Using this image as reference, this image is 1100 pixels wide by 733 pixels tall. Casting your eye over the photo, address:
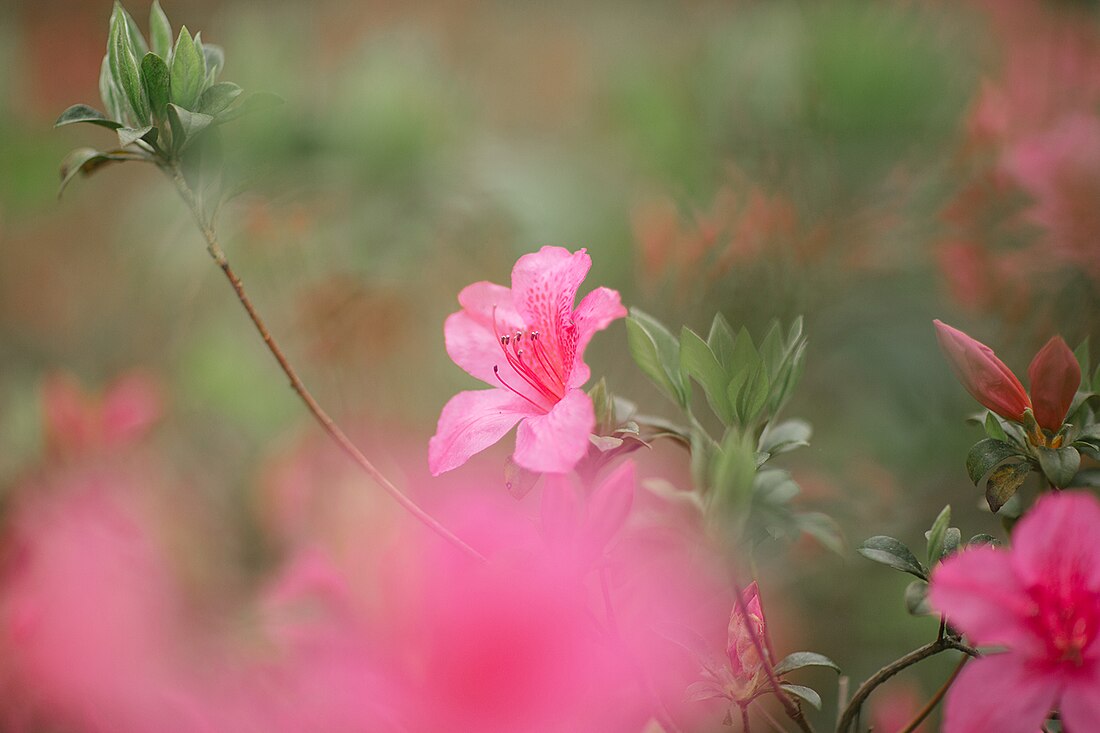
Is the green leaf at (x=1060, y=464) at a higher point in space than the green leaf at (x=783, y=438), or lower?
lower

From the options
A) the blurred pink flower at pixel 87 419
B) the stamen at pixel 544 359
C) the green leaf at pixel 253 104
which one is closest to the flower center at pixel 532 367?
the stamen at pixel 544 359

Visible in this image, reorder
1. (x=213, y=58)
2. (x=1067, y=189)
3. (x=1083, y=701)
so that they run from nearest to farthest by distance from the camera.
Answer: (x=1083, y=701)
(x=213, y=58)
(x=1067, y=189)

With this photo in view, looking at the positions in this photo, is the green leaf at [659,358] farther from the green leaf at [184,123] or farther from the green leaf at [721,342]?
the green leaf at [184,123]

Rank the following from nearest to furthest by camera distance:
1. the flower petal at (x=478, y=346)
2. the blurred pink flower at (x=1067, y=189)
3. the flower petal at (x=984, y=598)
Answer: the flower petal at (x=984, y=598) < the flower petal at (x=478, y=346) < the blurred pink flower at (x=1067, y=189)

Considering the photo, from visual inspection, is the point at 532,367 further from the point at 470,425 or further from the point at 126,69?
the point at 126,69

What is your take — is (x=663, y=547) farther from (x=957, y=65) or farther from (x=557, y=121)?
(x=557, y=121)

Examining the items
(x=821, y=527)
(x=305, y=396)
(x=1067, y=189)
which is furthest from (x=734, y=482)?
(x=1067, y=189)

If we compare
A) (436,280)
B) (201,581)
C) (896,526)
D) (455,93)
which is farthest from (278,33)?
(896,526)
